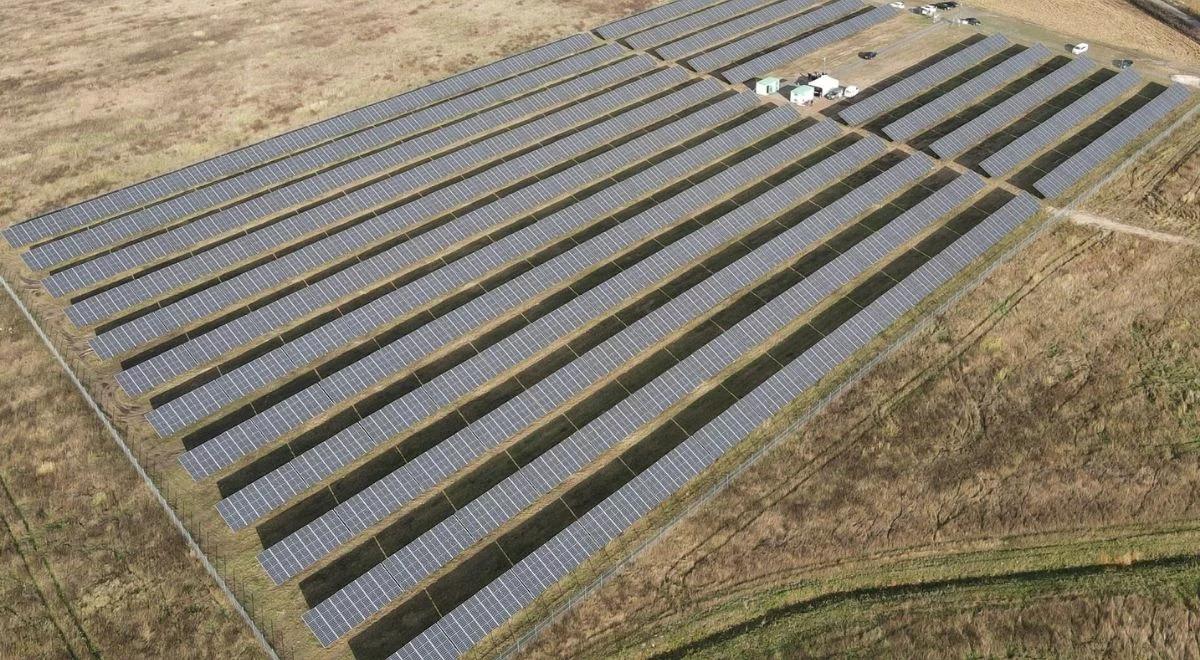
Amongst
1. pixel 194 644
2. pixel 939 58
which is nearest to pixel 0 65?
pixel 194 644

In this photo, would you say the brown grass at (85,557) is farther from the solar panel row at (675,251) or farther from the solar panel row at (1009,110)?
the solar panel row at (1009,110)

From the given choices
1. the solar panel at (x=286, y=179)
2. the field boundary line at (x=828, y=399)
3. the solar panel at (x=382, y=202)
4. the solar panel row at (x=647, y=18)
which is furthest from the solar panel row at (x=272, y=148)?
the field boundary line at (x=828, y=399)

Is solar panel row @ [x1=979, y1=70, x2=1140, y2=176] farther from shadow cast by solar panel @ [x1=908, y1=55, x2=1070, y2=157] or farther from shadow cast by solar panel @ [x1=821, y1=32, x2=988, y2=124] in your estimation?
shadow cast by solar panel @ [x1=821, y1=32, x2=988, y2=124]

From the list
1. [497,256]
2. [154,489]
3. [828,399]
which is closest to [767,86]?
[497,256]

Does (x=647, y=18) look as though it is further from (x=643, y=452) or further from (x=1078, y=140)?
(x=643, y=452)

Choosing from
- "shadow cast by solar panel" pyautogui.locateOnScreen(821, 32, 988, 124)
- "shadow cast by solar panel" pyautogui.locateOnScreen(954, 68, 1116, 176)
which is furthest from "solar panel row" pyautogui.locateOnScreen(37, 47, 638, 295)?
"shadow cast by solar panel" pyautogui.locateOnScreen(954, 68, 1116, 176)
